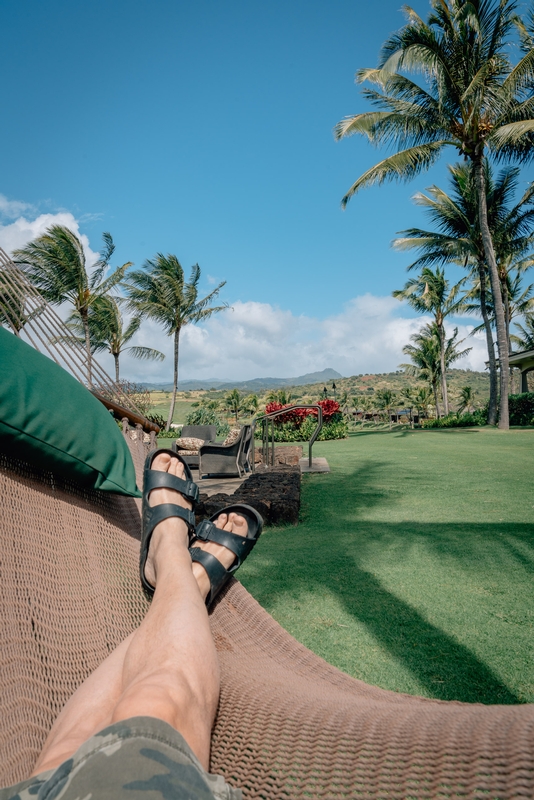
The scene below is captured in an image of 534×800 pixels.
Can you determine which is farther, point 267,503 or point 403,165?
point 403,165

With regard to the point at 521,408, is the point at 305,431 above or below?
below

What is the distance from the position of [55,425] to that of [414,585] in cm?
175

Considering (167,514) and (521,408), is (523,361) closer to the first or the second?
(521,408)

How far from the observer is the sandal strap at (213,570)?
1.14m

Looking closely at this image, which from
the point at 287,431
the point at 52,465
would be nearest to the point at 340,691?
the point at 52,465

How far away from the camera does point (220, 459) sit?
591cm

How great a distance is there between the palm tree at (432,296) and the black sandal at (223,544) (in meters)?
21.5

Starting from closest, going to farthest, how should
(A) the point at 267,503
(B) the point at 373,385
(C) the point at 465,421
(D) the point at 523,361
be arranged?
(A) the point at 267,503, (D) the point at 523,361, (C) the point at 465,421, (B) the point at 373,385

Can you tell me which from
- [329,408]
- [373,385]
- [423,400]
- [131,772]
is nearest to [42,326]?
[131,772]

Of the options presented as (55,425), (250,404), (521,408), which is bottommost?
(521,408)

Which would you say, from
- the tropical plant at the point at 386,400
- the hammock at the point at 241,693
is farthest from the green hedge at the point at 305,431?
the tropical plant at the point at 386,400

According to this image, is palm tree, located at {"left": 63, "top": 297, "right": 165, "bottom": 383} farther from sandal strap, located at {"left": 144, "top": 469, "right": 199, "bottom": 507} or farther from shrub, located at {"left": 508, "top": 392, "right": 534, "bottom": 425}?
sandal strap, located at {"left": 144, "top": 469, "right": 199, "bottom": 507}

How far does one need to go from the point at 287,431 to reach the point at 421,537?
10.1 metres

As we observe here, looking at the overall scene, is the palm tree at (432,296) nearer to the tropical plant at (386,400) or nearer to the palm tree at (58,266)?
the tropical plant at (386,400)
